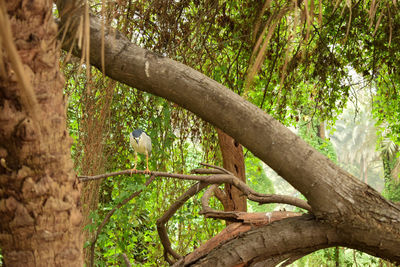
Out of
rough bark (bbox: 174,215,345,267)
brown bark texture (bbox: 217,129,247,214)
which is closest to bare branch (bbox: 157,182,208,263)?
rough bark (bbox: 174,215,345,267)

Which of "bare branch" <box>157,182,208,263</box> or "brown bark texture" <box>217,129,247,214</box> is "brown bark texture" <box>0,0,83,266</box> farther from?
"brown bark texture" <box>217,129,247,214</box>

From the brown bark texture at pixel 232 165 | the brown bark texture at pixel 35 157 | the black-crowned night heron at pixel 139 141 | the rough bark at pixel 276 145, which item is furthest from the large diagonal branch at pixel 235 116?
the brown bark texture at pixel 232 165

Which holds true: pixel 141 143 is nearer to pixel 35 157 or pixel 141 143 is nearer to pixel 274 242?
pixel 274 242

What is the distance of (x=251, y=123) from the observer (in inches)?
58.1

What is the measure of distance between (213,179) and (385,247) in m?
0.65

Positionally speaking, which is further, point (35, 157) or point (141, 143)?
point (141, 143)

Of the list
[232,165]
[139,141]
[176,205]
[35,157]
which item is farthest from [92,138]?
[35,157]

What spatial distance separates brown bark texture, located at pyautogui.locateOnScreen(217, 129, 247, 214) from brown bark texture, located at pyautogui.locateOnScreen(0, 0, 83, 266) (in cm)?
183

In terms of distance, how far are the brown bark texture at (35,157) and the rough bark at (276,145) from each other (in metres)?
0.43

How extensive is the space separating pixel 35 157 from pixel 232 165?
2018 mm

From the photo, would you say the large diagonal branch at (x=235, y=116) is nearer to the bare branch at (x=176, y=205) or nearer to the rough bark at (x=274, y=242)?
the rough bark at (x=274, y=242)

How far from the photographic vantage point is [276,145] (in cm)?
147

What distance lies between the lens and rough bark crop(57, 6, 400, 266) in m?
1.46

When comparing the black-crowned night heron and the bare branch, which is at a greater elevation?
the black-crowned night heron
